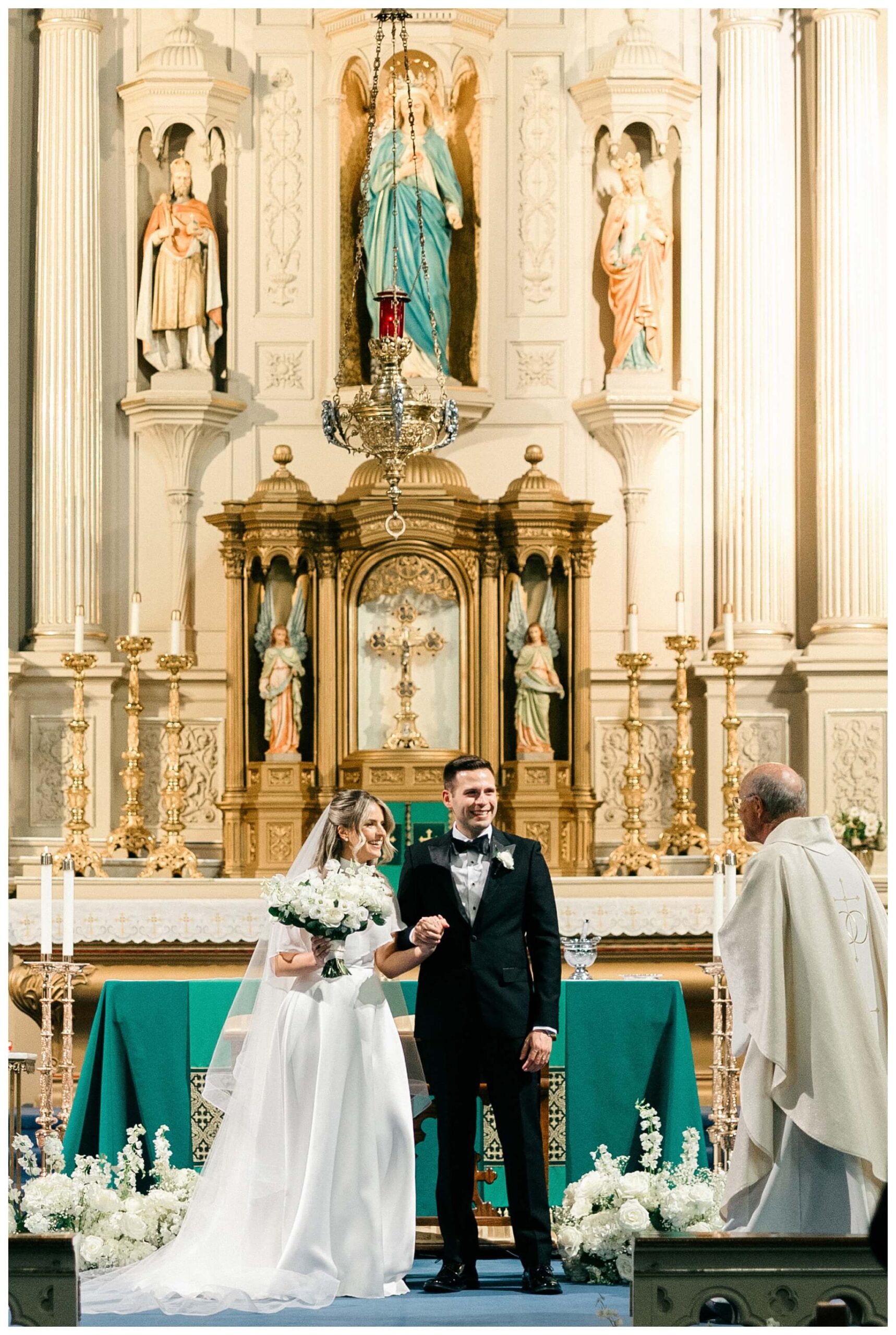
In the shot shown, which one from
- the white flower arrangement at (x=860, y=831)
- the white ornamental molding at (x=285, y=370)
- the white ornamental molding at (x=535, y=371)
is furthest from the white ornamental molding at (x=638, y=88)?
the white flower arrangement at (x=860, y=831)

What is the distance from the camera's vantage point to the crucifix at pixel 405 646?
34.6 ft

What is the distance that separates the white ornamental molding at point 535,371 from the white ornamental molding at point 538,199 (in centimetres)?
30

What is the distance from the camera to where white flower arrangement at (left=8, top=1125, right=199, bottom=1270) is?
5582 millimetres

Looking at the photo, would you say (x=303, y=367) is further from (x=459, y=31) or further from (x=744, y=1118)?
(x=744, y=1118)

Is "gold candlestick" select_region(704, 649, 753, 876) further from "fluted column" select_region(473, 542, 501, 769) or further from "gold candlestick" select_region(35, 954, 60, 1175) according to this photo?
"gold candlestick" select_region(35, 954, 60, 1175)

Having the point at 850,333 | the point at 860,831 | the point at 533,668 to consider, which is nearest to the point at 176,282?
the point at 533,668

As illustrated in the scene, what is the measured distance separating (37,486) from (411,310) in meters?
2.60

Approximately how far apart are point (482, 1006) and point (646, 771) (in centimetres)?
610

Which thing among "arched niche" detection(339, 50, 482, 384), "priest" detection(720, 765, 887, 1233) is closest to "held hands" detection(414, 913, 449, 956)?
"priest" detection(720, 765, 887, 1233)

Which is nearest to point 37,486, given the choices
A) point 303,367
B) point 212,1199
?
point 303,367

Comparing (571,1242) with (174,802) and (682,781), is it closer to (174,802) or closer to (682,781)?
(682,781)

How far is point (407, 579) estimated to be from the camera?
10.6 m

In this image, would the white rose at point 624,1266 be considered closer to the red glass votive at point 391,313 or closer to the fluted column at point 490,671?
the red glass votive at point 391,313

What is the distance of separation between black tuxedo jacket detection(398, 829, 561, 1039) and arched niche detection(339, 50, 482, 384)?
639 cm
